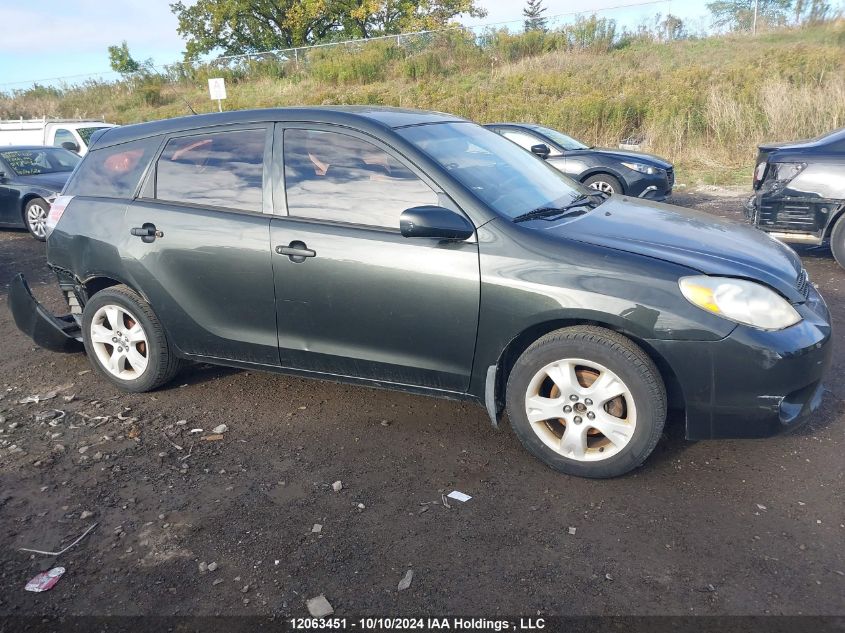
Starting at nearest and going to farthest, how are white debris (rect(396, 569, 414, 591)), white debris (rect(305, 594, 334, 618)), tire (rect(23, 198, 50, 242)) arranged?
white debris (rect(305, 594, 334, 618)) → white debris (rect(396, 569, 414, 591)) → tire (rect(23, 198, 50, 242))

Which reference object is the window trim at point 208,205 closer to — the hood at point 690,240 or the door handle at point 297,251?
the door handle at point 297,251

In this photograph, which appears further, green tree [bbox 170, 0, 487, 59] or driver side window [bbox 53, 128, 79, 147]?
green tree [bbox 170, 0, 487, 59]

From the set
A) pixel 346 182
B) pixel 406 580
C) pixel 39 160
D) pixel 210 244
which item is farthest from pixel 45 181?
pixel 406 580

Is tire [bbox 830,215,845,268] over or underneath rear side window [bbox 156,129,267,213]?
underneath

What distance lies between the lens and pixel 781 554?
8.94 feet

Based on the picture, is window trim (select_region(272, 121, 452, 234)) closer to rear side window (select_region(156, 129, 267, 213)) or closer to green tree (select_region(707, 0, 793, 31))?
rear side window (select_region(156, 129, 267, 213))

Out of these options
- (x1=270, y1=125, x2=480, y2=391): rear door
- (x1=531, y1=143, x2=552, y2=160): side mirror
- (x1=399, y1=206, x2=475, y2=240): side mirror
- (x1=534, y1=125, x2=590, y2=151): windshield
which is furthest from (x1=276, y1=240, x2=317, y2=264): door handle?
(x1=534, y1=125, x2=590, y2=151): windshield

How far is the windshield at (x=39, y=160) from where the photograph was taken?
424 inches

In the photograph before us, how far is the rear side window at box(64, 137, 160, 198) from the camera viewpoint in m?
4.32

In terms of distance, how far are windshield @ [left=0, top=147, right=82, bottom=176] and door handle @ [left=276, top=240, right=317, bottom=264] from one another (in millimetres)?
9018

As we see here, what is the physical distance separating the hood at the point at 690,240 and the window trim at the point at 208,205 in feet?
5.10

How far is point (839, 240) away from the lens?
6.78 meters

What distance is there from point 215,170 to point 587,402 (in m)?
2.56

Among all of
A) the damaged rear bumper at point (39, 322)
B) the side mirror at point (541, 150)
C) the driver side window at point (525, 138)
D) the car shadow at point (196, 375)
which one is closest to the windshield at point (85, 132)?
the driver side window at point (525, 138)
